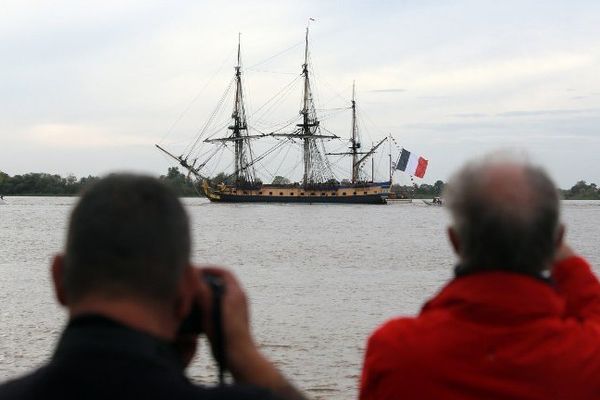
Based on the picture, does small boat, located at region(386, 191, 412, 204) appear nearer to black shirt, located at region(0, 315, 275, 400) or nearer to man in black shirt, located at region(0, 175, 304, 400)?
man in black shirt, located at region(0, 175, 304, 400)

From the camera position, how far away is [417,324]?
2332 mm

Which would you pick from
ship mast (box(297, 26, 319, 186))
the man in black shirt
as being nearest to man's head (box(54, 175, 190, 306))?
the man in black shirt

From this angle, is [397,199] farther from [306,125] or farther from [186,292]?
[186,292]

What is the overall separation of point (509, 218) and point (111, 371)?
1.07 m

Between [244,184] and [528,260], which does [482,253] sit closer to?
[528,260]

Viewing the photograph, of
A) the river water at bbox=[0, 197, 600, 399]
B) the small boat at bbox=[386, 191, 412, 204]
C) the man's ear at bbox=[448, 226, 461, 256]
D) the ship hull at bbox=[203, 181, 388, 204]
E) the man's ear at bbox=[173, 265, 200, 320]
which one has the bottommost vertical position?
the river water at bbox=[0, 197, 600, 399]

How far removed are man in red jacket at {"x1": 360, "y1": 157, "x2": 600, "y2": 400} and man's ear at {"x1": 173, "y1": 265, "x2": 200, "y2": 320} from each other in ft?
2.28

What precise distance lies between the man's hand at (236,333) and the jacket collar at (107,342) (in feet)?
0.52

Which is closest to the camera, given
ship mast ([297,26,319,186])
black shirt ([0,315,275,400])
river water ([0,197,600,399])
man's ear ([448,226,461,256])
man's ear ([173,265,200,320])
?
black shirt ([0,315,275,400])

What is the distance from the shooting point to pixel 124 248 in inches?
66.9

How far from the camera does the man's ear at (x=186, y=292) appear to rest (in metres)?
1.77

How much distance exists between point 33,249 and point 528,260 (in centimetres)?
3873

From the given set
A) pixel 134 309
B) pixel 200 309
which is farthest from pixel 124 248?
Result: pixel 200 309

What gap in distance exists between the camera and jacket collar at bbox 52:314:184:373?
1620 mm
